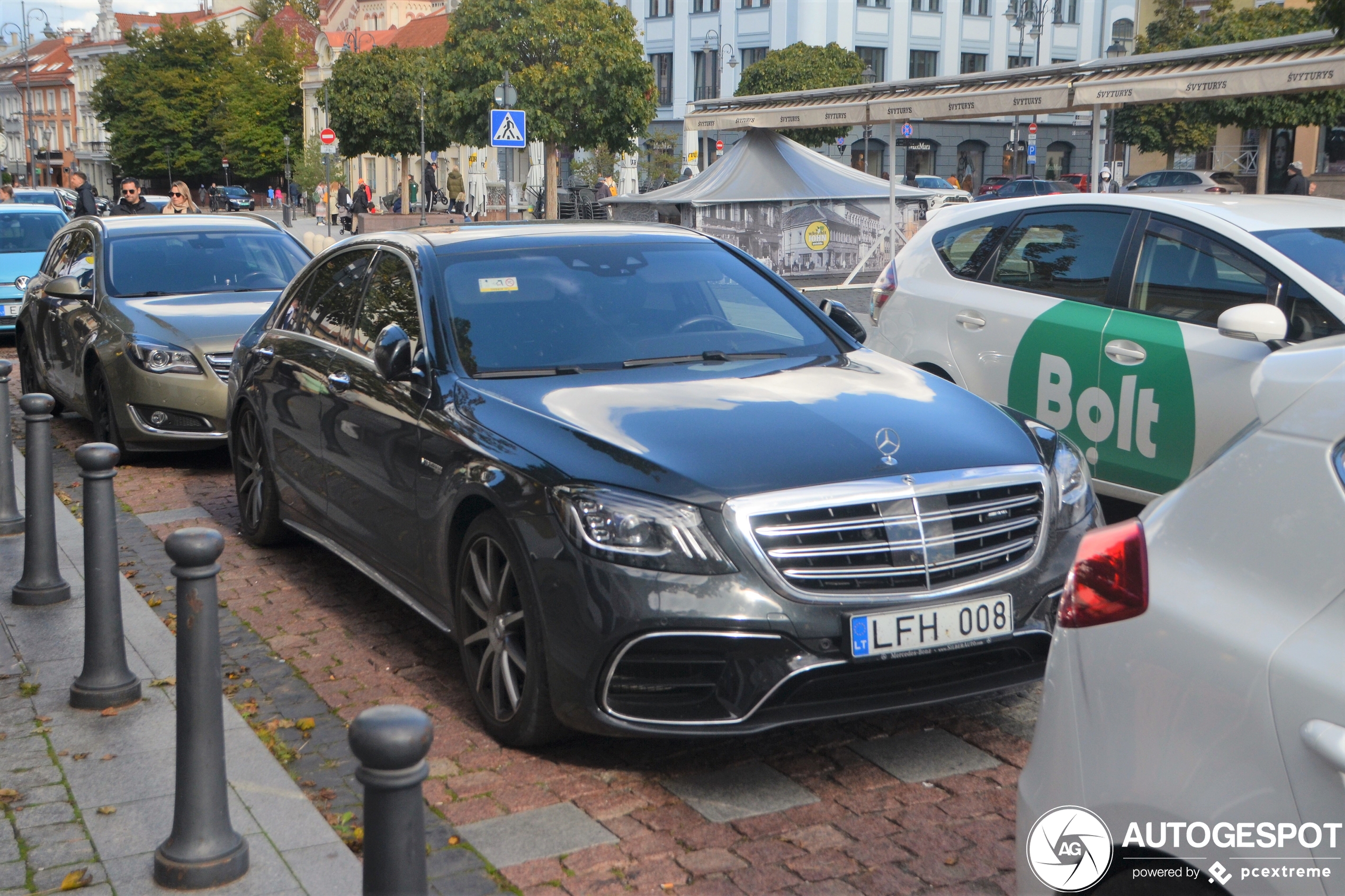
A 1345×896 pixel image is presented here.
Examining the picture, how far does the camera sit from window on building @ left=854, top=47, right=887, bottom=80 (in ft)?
224

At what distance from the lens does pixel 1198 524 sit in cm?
225

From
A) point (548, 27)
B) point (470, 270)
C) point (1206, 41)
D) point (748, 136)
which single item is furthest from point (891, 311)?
point (1206, 41)

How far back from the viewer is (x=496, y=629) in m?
4.38

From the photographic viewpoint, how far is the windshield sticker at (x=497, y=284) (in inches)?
208

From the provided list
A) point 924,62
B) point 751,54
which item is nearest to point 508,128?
point 751,54

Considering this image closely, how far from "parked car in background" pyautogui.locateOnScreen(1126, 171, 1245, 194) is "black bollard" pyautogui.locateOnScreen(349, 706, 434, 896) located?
4046cm

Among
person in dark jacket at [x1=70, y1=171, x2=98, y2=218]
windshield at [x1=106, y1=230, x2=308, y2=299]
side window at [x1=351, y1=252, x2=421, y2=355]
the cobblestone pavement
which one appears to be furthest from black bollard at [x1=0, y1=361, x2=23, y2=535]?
person in dark jacket at [x1=70, y1=171, x2=98, y2=218]

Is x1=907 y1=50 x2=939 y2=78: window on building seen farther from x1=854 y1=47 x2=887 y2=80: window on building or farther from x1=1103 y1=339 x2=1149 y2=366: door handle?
x1=1103 y1=339 x2=1149 y2=366: door handle

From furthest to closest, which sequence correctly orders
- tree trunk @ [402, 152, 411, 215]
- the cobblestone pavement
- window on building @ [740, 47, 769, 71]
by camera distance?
window on building @ [740, 47, 769, 71] → tree trunk @ [402, 152, 411, 215] → the cobblestone pavement

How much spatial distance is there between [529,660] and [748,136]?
20391 mm

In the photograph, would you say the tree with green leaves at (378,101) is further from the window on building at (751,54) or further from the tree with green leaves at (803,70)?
the window on building at (751,54)

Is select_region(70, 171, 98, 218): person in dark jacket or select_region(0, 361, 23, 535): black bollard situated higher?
select_region(70, 171, 98, 218): person in dark jacket

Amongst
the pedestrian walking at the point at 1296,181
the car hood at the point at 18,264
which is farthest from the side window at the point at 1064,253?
the pedestrian walking at the point at 1296,181

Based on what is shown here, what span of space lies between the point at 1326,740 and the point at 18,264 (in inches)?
695
